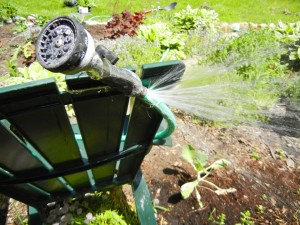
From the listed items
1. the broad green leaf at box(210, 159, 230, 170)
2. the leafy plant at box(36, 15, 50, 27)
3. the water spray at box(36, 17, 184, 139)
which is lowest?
the broad green leaf at box(210, 159, 230, 170)

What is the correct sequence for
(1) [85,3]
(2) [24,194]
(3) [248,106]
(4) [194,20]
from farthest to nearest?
(1) [85,3] → (4) [194,20] → (3) [248,106] → (2) [24,194]

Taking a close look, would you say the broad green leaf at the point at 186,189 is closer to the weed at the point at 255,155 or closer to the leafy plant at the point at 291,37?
the weed at the point at 255,155

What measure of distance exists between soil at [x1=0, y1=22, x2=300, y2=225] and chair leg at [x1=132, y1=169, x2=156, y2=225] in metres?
0.29

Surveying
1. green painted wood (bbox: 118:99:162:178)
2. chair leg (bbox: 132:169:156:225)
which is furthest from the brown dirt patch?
green painted wood (bbox: 118:99:162:178)

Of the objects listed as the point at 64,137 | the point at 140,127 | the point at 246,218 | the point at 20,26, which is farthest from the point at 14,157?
the point at 20,26

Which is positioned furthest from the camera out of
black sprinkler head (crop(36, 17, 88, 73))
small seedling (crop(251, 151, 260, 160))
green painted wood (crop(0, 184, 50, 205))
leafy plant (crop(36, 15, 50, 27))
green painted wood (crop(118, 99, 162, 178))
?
leafy plant (crop(36, 15, 50, 27))

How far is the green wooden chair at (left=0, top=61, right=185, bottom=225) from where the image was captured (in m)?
1.04

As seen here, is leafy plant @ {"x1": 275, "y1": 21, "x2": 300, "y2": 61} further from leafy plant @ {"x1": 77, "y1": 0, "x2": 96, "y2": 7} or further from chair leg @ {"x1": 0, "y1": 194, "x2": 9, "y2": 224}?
leafy plant @ {"x1": 77, "y1": 0, "x2": 96, "y2": 7}

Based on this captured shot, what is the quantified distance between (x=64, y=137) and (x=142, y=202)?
34.3 inches

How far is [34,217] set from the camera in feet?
6.18

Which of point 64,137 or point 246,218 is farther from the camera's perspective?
point 246,218

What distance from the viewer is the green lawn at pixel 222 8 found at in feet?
21.4

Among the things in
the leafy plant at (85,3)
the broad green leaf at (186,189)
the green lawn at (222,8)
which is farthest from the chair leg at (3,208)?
the leafy plant at (85,3)

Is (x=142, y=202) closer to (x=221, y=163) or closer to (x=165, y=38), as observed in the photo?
(x=221, y=163)
